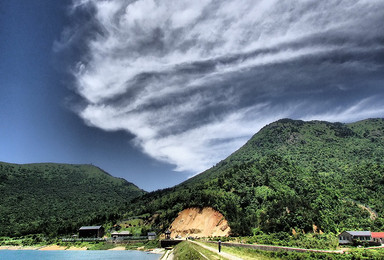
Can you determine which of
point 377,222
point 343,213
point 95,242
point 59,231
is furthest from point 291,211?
point 59,231

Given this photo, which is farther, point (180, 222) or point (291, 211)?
point (180, 222)

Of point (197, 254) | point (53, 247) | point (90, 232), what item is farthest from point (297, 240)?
point (53, 247)

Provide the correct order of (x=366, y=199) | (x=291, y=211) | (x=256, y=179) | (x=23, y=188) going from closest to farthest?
(x=291, y=211) → (x=366, y=199) → (x=256, y=179) → (x=23, y=188)

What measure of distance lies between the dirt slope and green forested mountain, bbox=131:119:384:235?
8.49 feet

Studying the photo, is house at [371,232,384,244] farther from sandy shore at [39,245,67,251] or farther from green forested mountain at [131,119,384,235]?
sandy shore at [39,245,67,251]

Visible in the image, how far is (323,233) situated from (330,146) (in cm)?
8627

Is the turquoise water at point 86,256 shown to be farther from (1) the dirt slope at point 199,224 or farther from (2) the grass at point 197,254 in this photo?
(2) the grass at point 197,254

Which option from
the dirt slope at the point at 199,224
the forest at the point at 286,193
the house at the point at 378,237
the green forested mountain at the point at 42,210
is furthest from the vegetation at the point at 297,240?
the green forested mountain at the point at 42,210

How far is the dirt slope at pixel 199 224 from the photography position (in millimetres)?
73688

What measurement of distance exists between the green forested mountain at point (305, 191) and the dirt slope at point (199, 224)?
8.49 ft

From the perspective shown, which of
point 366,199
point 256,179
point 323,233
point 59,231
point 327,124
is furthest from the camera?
point 327,124

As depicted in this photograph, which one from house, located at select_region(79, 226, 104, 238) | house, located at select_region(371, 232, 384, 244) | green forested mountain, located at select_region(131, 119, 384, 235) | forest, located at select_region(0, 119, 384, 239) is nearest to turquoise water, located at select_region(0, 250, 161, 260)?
forest, located at select_region(0, 119, 384, 239)

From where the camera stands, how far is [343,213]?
71.1 meters

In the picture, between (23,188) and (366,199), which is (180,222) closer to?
(366,199)
